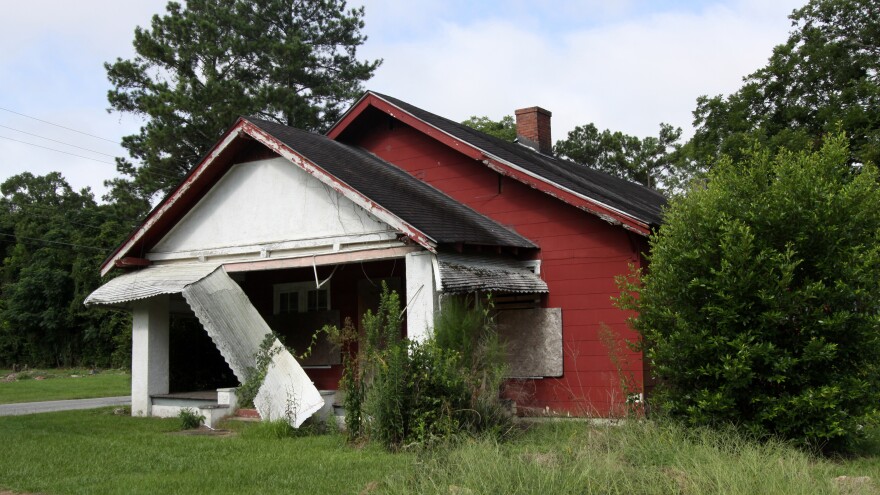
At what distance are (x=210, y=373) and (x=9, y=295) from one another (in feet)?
115

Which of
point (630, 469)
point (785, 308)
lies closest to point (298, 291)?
point (785, 308)

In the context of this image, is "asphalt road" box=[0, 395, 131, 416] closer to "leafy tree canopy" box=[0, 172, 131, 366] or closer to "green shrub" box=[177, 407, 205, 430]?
"green shrub" box=[177, 407, 205, 430]

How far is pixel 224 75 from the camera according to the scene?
3541cm

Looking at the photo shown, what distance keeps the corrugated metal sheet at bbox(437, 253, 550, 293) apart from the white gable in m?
1.07

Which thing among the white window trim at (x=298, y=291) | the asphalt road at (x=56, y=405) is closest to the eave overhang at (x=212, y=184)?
the white window trim at (x=298, y=291)

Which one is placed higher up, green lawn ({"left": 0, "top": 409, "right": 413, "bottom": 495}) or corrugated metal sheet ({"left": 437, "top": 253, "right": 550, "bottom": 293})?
corrugated metal sheet ({"left": 437, "top": 253, "right": 550, "bottom": 293})

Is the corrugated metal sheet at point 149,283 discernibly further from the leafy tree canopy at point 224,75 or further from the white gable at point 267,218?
the leafy tree canopy at point 224,75

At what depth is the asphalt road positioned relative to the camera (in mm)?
16547

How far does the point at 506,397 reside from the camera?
11016 mm

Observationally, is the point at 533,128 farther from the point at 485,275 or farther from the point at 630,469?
the point at 630,469

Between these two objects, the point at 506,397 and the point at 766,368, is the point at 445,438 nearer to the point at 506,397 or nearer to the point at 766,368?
the point at 506,397

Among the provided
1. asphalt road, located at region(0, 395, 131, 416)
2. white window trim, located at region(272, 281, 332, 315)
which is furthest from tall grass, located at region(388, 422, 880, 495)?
asphalt road, located at region(0, 395, 131, 416)

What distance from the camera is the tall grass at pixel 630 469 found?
19.6 feet

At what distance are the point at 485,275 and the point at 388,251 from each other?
1.46 m
